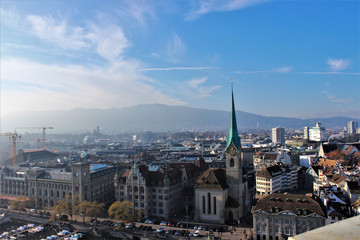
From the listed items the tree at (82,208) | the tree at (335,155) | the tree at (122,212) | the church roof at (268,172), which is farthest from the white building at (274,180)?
the tree at (82,208)

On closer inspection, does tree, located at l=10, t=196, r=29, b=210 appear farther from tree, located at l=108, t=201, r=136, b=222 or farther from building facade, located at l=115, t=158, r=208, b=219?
tree, located at l=108, t=201, r=136, b=222

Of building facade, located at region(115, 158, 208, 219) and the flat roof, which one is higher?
the flat roof

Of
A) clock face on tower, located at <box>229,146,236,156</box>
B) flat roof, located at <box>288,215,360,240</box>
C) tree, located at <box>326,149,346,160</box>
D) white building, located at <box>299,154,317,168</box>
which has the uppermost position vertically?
flat roof, located at <box>288,215,360,240</box>

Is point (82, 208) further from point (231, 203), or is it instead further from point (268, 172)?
point (268, 172)

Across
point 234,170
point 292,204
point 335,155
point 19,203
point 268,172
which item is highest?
point 234,170

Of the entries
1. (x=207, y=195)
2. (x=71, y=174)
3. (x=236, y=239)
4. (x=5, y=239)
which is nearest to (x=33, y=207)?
(x=71, y=174)

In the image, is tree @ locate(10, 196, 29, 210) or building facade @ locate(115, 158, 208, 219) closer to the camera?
building facade @ locate(115, 158, 208, 219)

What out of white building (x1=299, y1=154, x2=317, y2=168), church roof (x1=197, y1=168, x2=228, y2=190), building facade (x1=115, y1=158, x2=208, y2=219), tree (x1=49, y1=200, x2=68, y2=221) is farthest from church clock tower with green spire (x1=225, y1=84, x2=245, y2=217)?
white building (x1=299, y1=154, x2=317, y2=168)

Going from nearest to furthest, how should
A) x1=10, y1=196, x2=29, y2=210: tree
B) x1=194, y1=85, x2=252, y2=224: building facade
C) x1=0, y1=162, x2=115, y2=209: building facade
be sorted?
x1=194, y1=85, x2=252, y2=224: building facade → x1=0, y1=162, x2=115, y2=209: building facade → x1=10, y1=196, x2=29, y2=210: tree

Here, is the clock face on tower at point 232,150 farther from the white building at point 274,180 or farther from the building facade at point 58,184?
the building facade at point 58,184

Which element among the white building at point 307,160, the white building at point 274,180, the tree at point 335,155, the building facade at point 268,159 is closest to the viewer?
the white building at point 274,180

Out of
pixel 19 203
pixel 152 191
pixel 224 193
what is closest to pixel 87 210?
pixel 152 191

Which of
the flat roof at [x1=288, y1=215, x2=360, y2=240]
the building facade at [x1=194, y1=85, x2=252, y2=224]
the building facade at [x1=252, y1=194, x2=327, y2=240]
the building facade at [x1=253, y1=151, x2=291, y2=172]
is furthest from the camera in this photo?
the building facade at [x1=253, y1=151, x2=291, y2=172]

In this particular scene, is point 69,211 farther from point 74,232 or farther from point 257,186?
point 257,186
